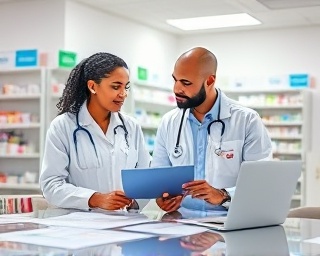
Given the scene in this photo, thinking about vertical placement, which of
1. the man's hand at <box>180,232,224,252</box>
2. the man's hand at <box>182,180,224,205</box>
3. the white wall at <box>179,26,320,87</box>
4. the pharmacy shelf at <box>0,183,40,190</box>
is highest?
the white wall at <box>179,26,320,87</box>

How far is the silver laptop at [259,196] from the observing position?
88.2 inches

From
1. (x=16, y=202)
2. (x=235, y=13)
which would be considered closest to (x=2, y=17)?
(x=235, y=13)

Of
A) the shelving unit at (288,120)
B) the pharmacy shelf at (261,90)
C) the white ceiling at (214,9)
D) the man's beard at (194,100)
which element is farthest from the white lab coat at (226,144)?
the pharmacy shelf at (261,90)

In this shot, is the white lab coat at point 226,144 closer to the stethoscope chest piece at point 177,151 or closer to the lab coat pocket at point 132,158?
the stethoscope chest piece at point 177,151

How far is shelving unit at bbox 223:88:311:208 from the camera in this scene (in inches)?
363

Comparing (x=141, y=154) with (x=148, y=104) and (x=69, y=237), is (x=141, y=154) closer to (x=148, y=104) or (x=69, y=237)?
(x=69, y=237)

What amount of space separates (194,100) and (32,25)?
5728 millimetres

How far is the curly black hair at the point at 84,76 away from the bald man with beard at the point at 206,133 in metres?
0.33

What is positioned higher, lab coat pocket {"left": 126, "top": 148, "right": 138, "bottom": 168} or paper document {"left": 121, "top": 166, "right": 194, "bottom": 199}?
lab coat pocket {"left": 126, "top": 148, "right": 138, "bottom": 168}

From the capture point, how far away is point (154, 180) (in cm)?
254

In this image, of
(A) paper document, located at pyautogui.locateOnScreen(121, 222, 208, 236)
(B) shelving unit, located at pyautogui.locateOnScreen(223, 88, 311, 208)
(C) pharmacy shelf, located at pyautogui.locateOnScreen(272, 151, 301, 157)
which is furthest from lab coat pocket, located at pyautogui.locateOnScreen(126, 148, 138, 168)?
(C) pharmacy shelf, located at pyautogui.locateOnScreen(272, 151, 301, 157)

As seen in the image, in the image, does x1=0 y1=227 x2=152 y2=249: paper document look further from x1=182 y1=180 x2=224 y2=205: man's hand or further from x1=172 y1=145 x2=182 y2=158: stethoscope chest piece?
x1=172 y1=145 x2=182 y2=158: stethoscope chest piece

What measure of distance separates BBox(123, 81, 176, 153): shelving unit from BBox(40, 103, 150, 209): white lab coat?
5.39 metres

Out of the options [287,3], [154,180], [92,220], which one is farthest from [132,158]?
[287,3]
